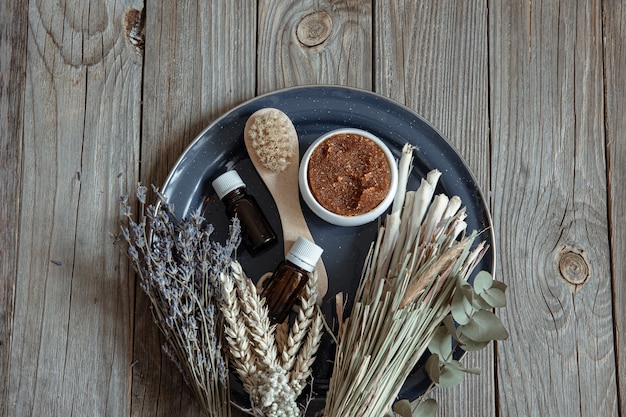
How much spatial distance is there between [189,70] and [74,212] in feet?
1.07

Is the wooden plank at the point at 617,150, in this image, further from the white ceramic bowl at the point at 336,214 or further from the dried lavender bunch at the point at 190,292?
the dried lavender bunch at the point at 190,292

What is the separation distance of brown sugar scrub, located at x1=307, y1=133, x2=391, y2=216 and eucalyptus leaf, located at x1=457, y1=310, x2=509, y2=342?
0.78ft

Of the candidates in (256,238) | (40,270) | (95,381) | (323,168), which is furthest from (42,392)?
(323,168)

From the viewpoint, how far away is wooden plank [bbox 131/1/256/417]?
1.16 metres

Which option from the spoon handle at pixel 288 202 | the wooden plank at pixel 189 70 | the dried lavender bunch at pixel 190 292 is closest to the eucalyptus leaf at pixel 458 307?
the spoon handle at pixel 288 202

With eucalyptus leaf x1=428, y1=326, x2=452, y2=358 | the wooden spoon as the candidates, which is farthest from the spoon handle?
eucalyptus leaf x1=428, y1=326, x2=452, y2=358

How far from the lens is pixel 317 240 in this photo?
1.10 m

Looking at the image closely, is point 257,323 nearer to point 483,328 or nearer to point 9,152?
point 483,328

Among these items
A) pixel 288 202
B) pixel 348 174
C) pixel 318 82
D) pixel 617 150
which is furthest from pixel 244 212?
pixel 617 150

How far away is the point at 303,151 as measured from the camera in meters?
1.12

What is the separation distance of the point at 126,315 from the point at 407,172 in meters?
0.54

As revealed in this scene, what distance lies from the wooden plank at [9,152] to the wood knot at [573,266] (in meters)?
0.98

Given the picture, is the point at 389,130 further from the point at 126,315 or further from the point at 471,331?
the point at 126,315

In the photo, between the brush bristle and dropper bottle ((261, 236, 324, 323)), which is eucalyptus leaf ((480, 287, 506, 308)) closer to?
dropper bottle ((261, 236, 324, 323))
